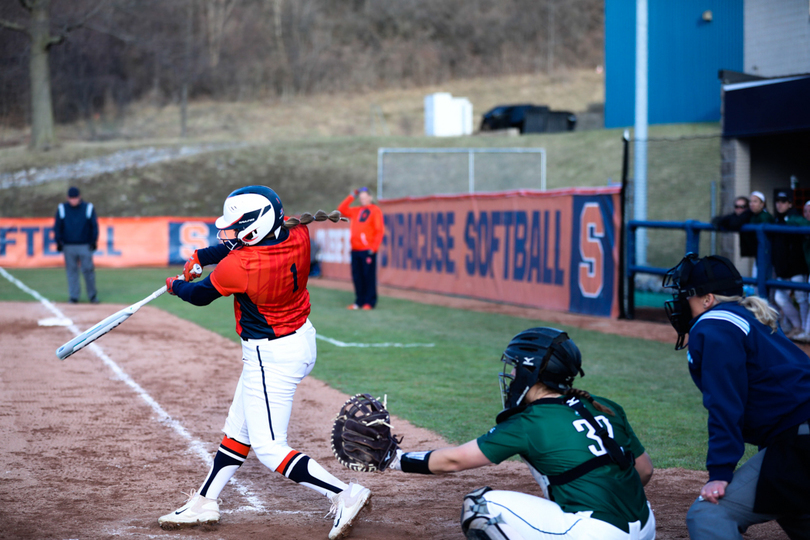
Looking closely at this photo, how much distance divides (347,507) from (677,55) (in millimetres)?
28133

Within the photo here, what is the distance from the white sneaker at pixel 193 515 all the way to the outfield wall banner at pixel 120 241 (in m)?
21.4

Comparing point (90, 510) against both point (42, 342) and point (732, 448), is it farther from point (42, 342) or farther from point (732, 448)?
point (42, 342)

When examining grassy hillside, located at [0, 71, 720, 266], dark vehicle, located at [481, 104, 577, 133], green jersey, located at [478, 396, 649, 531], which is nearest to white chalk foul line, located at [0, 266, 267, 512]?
green jersey, located at [478, 396, 649, 531]

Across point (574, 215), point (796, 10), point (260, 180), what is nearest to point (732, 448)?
point (574, 215)

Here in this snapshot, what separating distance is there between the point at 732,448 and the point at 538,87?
4847cm

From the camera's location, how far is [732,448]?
3361mm

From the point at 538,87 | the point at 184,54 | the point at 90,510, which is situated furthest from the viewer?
the point at 538,87

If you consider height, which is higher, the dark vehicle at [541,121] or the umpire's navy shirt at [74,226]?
the dark vehicle at [541,121]

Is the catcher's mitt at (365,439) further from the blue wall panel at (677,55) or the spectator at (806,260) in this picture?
the blue wall panel at (677,55)

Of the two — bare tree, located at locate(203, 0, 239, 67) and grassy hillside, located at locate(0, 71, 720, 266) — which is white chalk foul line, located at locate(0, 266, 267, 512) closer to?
grassy hillside, located at locate(0, 71, 720, 266)

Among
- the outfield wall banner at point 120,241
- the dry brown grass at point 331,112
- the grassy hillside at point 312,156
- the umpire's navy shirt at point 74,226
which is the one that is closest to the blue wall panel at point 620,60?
the grassy hillside at point 312,156

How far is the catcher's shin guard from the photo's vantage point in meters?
3.26

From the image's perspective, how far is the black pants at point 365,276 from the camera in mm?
14547

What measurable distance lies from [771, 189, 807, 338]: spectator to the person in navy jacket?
328 inches
